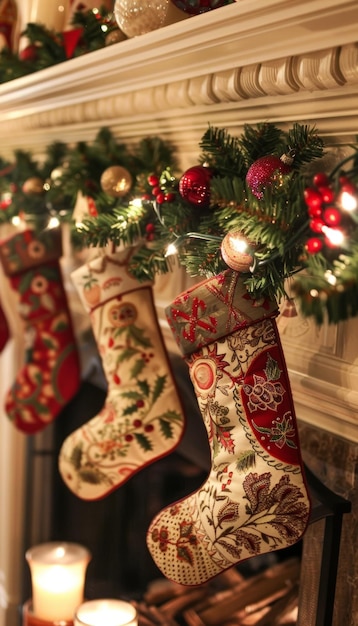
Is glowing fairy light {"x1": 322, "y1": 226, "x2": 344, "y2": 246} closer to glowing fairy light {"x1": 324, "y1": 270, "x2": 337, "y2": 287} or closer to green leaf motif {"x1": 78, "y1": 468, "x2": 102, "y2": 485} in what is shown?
glowing fairy light {"x1": 324, "y1": 270, "x2": 337, "y2": 287}

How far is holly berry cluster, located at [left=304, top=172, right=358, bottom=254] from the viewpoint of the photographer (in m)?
0.83

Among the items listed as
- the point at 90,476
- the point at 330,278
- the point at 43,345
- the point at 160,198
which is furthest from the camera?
the point at 43,345

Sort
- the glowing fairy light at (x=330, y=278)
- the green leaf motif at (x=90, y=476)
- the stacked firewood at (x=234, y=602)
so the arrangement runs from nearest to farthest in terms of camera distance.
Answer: the glowing fairy light at (x=330, y=278) < the green leaf motif at (x=90, y=476) < the stacked firewood at (x=234, y=602)

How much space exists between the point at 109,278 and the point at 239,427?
1.48 feet

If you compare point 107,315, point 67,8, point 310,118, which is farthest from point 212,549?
point 67,8

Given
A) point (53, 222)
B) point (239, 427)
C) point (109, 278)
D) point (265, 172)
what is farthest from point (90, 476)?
point (265, 172)

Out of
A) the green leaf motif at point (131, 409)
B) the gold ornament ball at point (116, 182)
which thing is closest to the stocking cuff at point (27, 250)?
the gold ornament ball at point (116, 182)

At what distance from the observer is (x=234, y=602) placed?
1.69m

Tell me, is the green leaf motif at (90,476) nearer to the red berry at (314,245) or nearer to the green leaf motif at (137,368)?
the green leaf motif at (137,368)

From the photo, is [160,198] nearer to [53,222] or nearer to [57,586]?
[53,222]

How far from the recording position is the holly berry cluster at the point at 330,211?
83 centimetres

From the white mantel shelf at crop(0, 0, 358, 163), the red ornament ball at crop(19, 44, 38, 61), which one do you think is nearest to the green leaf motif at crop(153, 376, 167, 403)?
the white mantel shelf at crop(0, 0, 358, 163)

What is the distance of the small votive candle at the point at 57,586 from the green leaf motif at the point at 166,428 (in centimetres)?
52

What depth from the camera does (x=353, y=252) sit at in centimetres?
81
